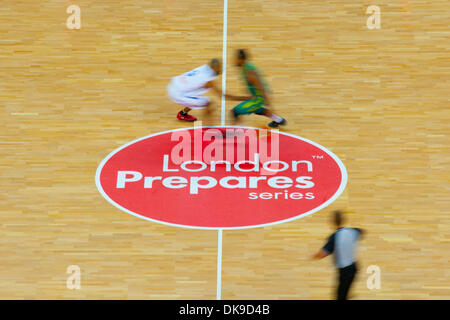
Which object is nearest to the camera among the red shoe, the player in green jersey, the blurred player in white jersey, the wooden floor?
the wooden floor

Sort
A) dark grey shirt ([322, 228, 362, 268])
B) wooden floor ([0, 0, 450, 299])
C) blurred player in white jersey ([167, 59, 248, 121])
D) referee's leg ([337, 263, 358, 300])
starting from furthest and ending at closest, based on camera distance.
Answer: blurred player in white jersey ([167, 59, 248, 121])
wooden floor ([0, 0, 450, 299])
referee's leg ([337, 263, 358, 300])
dark grey shirt ([322, 228, 362, 268])

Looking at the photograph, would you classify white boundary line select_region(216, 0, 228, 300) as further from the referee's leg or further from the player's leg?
the referee's leg

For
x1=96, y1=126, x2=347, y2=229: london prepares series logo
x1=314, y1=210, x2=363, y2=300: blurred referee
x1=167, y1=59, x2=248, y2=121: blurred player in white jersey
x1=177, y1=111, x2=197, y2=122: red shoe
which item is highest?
x1=167, y1=59, x2=248, y2=121: blurred player in white jersey

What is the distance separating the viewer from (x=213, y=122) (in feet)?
62.1

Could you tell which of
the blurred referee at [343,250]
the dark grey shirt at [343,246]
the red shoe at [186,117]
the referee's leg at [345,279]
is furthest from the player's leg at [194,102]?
the referee's leg at [345,279]

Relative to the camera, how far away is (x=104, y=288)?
15141 mm

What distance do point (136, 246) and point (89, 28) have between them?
6877 millimetres

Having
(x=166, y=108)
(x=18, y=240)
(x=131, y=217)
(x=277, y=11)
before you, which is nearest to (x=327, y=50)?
(x=277, y=11)

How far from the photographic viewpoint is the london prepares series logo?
16.7m

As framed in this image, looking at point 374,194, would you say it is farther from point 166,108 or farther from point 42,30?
point 42,30

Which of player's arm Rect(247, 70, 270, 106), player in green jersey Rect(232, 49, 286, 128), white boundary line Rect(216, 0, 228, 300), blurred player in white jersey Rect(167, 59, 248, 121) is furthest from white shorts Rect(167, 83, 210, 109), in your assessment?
player's arm Rect(247, 70, 270, 106)

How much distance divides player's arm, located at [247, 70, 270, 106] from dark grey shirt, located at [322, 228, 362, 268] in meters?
4.60

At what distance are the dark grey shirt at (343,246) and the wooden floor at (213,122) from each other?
120cm

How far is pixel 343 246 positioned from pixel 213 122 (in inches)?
223
